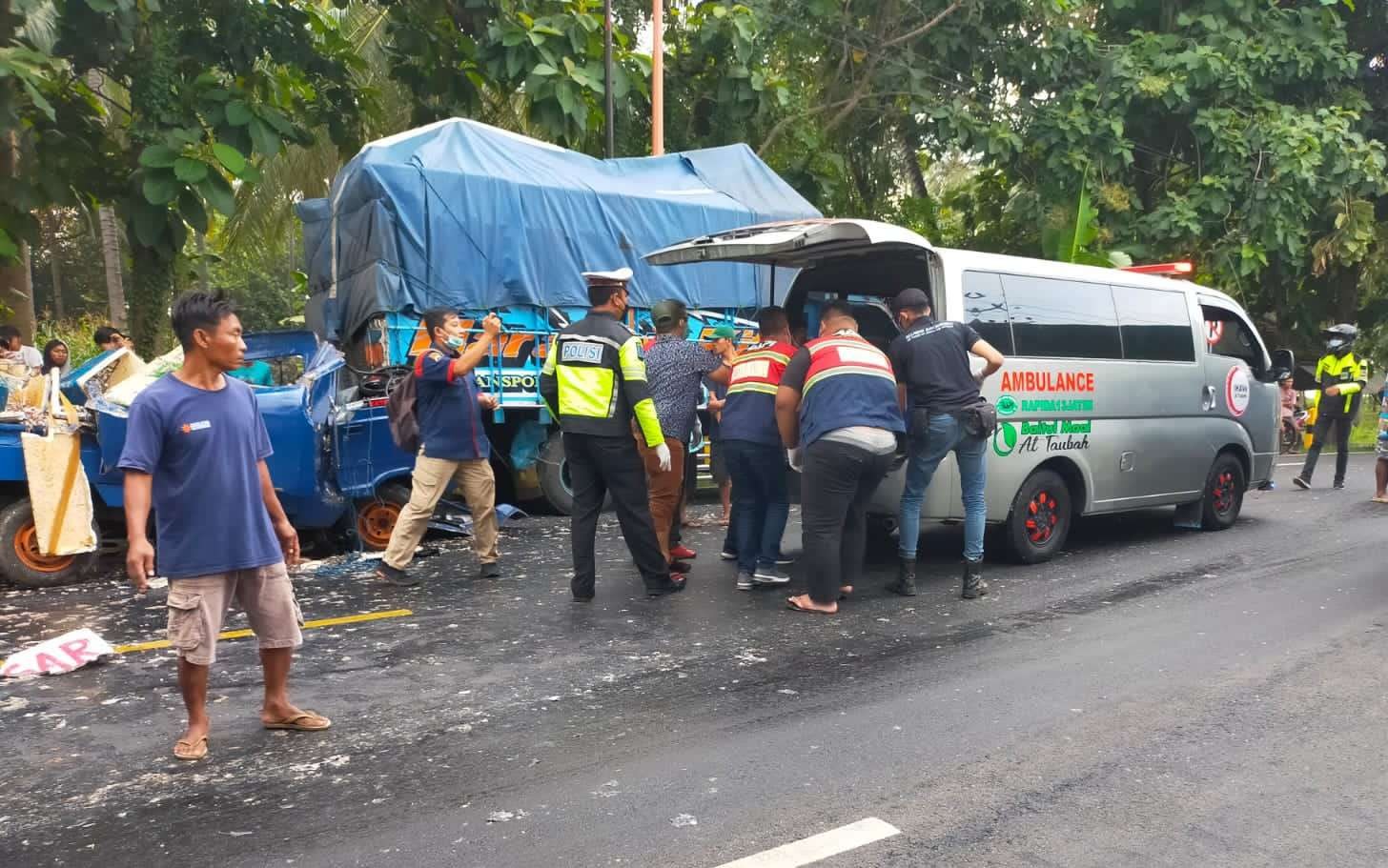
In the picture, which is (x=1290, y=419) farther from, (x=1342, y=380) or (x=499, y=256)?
(x=499, y=256)

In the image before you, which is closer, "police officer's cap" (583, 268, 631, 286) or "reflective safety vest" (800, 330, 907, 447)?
"reflective safety vest" (800, 330, 907, 447)

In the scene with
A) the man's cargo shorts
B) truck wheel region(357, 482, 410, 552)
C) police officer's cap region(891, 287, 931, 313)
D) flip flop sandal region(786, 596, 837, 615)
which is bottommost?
flip flop sandal region(786, 596, 837, 615)

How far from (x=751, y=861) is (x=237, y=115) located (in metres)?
7.68

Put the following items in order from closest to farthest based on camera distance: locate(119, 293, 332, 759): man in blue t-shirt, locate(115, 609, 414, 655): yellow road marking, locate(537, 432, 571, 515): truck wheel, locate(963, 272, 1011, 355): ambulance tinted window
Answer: locate(119, 293, 332, 759): man in blue t-shirt < locate(115, 609, 414, 655): yellow road marking < locate(963, 272, 1011, 355): ambulance tinted window < locate(537, 432, 571, 515): truck wheel

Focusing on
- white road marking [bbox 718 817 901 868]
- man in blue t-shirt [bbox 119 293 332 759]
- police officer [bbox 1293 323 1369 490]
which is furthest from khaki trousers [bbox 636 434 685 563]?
police officer [bbox 1293 323 1369 490]

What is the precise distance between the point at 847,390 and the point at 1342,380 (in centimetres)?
853

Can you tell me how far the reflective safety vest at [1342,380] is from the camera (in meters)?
12.1

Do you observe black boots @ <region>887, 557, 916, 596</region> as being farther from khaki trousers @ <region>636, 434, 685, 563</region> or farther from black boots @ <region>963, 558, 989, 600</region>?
khaki trousers @ <region>636, 434, 685, 563</region>

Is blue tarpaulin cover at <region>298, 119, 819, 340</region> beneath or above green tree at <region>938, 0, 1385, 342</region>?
beneath

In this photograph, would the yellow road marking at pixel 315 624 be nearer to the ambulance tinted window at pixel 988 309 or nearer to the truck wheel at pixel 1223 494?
the ambulance tinted window at pixel 988 309

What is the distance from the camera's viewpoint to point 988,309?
7156 millimetres

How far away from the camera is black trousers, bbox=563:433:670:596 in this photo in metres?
6.51

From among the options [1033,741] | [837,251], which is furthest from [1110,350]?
[1033,741]

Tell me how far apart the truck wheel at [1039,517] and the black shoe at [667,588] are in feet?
7.51
